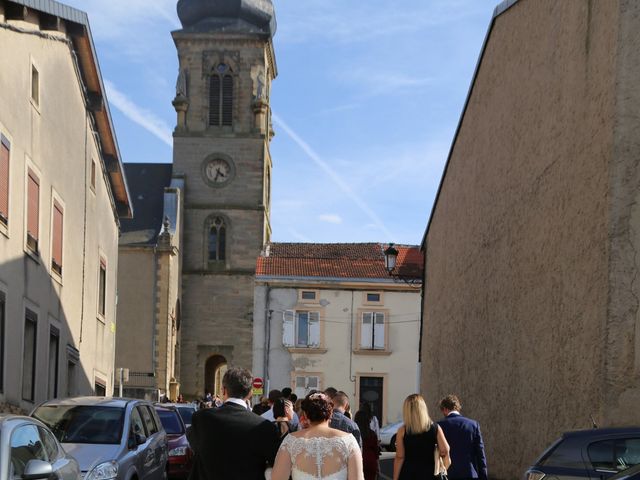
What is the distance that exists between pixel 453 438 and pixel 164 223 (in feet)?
168

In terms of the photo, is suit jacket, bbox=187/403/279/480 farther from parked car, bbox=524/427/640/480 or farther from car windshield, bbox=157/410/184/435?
car windshield, bbox=157/410/184/435

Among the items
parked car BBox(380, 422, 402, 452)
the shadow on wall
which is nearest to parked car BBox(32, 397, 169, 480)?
the shadow on wall

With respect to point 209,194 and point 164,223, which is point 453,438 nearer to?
point 164,223

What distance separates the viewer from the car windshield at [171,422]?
19.1 m

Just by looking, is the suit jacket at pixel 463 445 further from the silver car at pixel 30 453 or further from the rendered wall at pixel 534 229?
the silver car at pixel 30 453

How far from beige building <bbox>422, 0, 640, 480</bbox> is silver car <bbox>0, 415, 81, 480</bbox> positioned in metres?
6.28

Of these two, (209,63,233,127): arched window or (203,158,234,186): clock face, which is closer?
(203,158,234,186): clock face

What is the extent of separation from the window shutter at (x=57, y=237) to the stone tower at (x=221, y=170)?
4038cm

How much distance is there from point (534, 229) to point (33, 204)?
9.44 metres

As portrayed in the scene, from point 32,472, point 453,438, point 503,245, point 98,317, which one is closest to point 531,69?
point 503,245

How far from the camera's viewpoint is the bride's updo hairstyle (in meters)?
7.18

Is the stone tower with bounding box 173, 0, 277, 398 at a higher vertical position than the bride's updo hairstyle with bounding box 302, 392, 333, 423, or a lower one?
higher

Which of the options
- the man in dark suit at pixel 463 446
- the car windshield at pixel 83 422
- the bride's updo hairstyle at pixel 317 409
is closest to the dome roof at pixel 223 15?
the car windshield at pixel 83 422

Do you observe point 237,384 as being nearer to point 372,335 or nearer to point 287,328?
point 287,328
